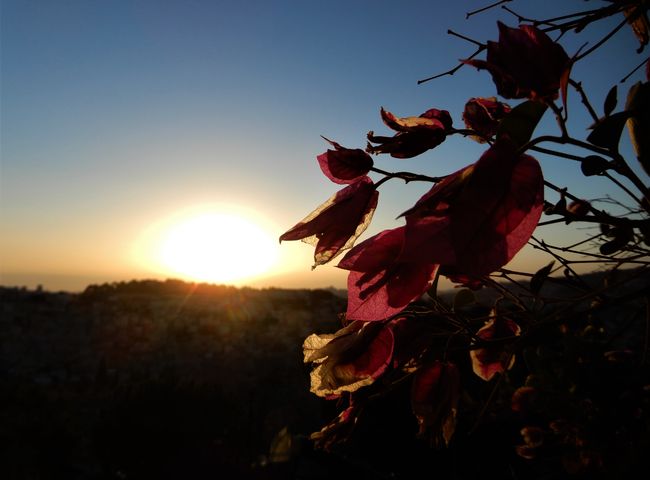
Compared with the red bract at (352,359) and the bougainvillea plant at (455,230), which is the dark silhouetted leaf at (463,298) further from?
the red bract at (352,359)

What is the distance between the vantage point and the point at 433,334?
18.5 inches

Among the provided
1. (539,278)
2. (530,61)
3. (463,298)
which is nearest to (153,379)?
(463,298)

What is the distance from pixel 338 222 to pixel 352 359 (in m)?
0.14

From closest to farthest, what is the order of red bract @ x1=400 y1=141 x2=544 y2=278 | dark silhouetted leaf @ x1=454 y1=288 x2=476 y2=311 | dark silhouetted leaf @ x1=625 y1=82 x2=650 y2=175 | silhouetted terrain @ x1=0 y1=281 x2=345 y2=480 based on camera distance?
red bract @ x1=400 y1=141 x2=544 y2=278 < dark silhouetted leaf @ x1=625 y1=82 x2=650 y2=175 < dark silhouetted leaf @ x1=454 y1=288 x2=476 y2=311 < silhouetted terrain @ x1=0 y1=281 x2=345 y2=480

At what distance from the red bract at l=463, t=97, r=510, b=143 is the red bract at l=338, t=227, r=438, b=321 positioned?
0.82 feet

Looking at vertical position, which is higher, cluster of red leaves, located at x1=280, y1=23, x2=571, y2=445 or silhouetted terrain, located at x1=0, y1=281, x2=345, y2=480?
cluster of red leaves, located at x1=280, y1=23, x2=571, y2=445

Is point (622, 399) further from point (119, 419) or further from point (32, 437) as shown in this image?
point (32, 437)

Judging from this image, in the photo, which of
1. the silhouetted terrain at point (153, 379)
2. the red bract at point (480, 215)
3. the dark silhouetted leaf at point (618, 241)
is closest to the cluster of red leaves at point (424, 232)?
the red bract at point (480, 215)

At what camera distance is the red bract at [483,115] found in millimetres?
551

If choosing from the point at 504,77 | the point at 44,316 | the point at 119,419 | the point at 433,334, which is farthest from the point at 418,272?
the point at 44,316

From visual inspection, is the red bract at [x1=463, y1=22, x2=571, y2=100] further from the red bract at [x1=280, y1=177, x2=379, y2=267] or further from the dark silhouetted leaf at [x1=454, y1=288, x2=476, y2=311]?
the dark silhouetted leaf at [x1=454, y1=288, x2=476, y2=311]

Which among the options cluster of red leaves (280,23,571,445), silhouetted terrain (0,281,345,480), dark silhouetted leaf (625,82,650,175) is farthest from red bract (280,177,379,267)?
silhouetted terrain (0,281,345,480)

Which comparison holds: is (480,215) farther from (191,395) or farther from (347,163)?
(191,395)

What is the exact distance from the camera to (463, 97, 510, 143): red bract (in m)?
0.55
